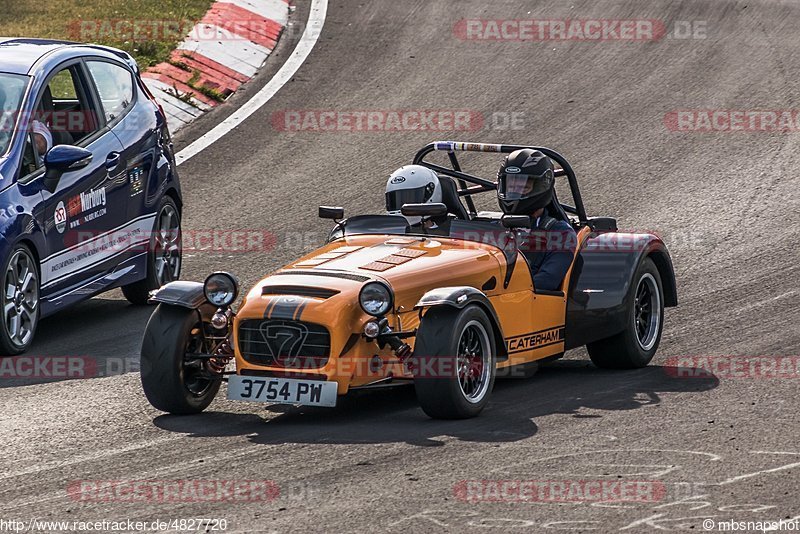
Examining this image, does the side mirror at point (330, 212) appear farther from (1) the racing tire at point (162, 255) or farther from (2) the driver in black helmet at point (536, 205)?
(1) the racing tire at point (162, 255)

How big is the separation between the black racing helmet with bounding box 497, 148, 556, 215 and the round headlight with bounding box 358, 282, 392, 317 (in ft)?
7.14

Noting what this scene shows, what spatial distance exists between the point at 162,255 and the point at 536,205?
12.2 feet

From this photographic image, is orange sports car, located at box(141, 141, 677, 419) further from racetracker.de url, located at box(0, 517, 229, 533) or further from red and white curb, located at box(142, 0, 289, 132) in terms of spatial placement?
red and white curb, located at box(142, 0, 289, 132)

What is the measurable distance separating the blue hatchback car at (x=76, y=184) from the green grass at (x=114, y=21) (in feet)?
18.3

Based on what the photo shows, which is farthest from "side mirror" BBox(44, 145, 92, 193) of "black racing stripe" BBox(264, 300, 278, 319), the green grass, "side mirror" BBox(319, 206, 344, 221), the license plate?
the green grass

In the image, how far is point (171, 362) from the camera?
861 cm

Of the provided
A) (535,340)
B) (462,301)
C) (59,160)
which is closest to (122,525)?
Answer: (462,301)

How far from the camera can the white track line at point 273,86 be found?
1625 centimetres

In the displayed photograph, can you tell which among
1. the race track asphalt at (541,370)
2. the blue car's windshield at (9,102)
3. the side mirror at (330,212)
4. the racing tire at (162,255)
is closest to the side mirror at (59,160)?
the blue car's windshield at (9,102)

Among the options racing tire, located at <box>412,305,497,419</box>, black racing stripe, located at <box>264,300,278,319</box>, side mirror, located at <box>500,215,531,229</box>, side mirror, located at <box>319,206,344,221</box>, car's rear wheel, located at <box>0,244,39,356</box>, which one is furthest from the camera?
car's rear wheel, located at <box>0,244,39,356</box>

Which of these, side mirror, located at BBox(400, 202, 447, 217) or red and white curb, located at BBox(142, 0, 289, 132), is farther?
red and white curb, located at BBox(142, 0, 289, 132)

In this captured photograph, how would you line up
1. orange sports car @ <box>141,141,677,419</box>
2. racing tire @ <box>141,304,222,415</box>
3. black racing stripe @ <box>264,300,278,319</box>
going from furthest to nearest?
1. racing tire @ <box>141,304,222,415</box>
2. black racing stripe @ <box>264,300,278,319</box>
3. orange sports car @ <box>141,141,677,419</box>

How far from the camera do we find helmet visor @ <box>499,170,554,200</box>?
10281 mm

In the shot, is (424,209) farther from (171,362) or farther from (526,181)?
(171,362)
